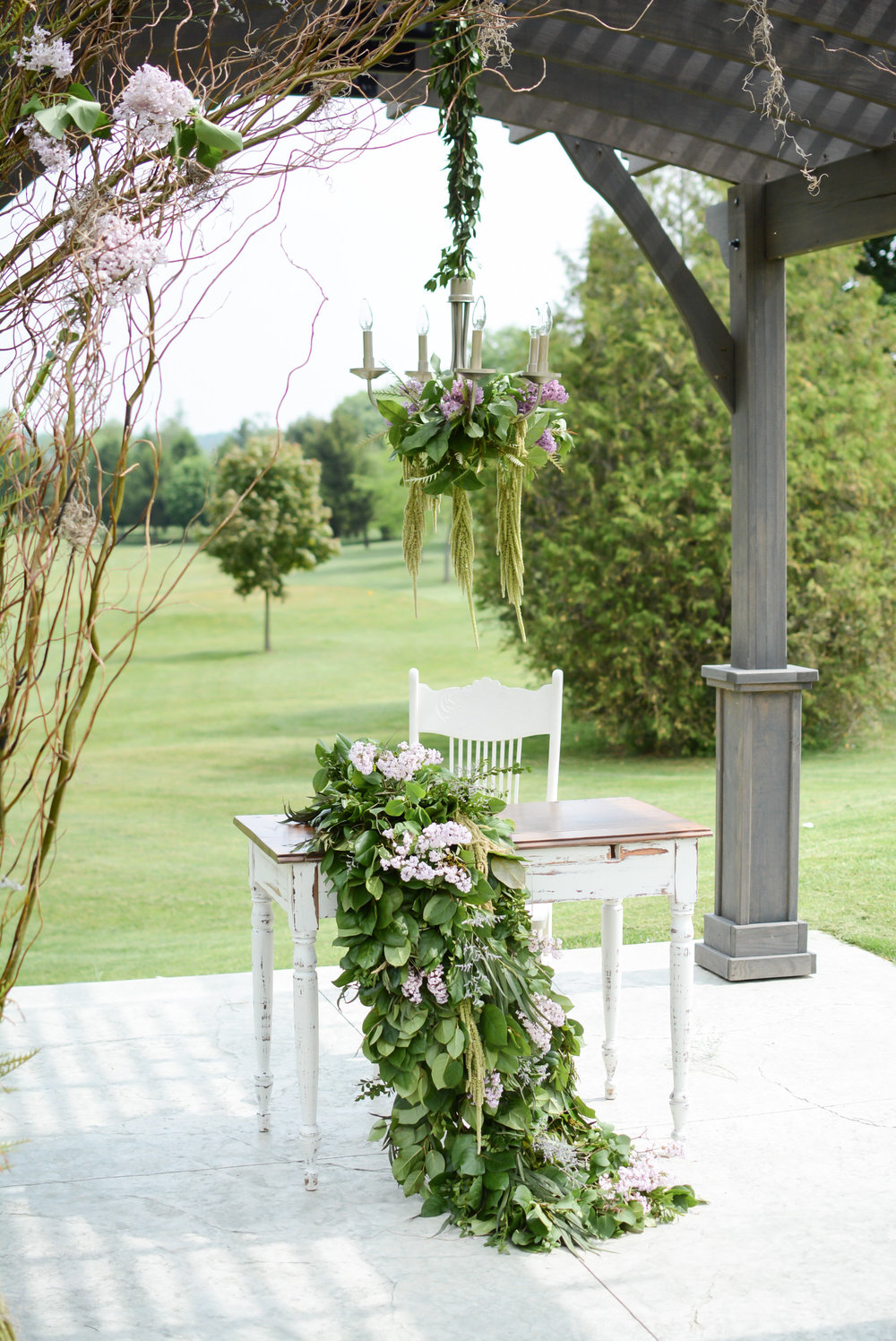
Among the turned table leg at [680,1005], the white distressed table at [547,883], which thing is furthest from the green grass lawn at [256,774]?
Result: the turned table leg at [680,1005]

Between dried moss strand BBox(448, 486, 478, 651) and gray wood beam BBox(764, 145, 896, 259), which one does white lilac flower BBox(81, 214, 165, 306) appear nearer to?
dried moss strand BBox(448, 486, 478, 651)

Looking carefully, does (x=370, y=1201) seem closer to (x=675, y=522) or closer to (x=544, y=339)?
(x=544, y=339)

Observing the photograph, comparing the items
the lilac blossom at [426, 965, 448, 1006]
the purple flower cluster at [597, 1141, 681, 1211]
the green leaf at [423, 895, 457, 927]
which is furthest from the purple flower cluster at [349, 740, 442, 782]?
the purple flower cluster at [597, 1141, 681, 1211]

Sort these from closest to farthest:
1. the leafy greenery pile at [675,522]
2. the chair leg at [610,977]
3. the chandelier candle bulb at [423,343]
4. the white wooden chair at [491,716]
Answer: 1. the chandelier candle bulb at [423,343]
2. the chair leg at [610,977]
3. the white wooden chair at [491,716]
4. the leafy greenery pile at [675,522]

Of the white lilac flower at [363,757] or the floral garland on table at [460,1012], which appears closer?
the floral garland on table at [460,1012]

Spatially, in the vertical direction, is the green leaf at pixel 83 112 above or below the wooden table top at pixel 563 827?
above

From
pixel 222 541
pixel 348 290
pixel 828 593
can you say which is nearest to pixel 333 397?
pixel 348 290

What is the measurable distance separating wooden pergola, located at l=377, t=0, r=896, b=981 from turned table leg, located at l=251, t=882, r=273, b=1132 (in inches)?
65.7

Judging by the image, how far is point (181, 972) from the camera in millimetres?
5336

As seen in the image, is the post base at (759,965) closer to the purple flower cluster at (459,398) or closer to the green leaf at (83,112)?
the purple flower cluster at (459,398)

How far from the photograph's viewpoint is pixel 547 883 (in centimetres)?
277

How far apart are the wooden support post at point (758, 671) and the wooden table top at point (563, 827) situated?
105cm

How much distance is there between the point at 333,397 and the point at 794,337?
1157 centimetres

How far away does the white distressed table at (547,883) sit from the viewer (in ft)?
8.66
